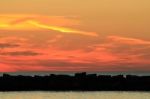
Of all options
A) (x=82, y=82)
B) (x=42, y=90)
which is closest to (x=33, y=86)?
(x=42, y=90)

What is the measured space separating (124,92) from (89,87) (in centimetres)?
854

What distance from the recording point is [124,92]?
123 m

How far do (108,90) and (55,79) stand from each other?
12033mm

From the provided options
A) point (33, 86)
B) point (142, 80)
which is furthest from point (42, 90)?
point (142, 80)

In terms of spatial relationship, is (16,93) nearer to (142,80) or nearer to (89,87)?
(89,87)

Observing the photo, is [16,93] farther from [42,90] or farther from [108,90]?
[108,90]

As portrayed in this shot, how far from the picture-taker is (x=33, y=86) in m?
126

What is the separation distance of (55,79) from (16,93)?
9.08 meters

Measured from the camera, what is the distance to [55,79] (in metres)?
122

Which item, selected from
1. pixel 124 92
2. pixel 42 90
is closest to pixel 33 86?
pixel 42 90
